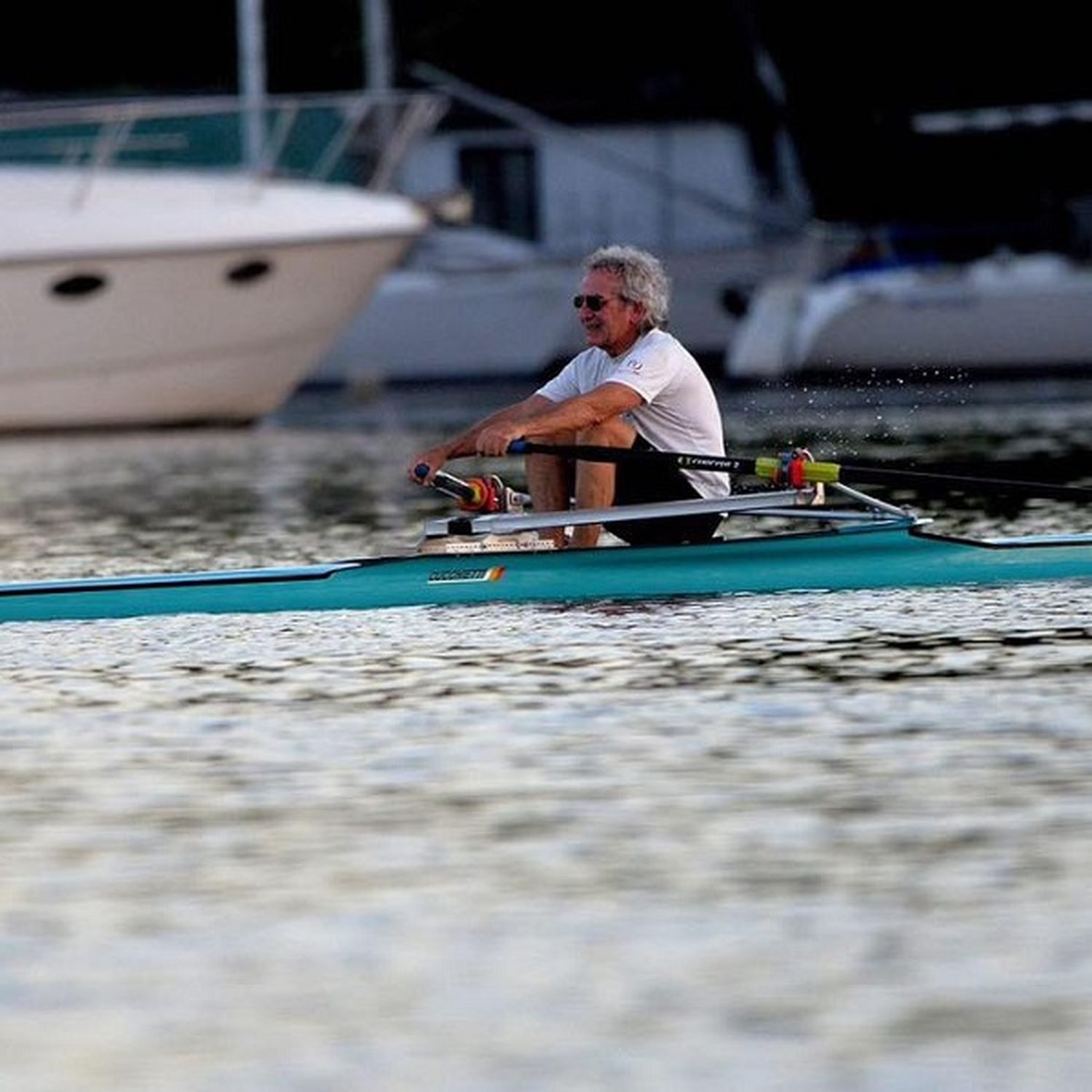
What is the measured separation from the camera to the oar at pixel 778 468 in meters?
11.4

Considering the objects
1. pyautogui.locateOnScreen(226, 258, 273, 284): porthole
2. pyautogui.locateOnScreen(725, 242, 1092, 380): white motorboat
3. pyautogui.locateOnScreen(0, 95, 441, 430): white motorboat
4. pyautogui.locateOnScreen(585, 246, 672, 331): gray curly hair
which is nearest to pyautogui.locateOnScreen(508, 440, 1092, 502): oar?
pyautogui.locateOnScreen(585, 246, 672, 331): gray curly hair

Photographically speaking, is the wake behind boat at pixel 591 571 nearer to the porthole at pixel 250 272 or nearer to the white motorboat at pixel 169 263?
the white motorboat at pixel 169 263

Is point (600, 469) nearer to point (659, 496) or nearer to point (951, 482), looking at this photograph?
point (659, 496)

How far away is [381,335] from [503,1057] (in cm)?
3517

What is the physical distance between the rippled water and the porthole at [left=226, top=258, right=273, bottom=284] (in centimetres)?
1611

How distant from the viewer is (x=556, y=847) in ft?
22.9

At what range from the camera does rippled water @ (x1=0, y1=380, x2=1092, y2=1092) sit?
5379mm

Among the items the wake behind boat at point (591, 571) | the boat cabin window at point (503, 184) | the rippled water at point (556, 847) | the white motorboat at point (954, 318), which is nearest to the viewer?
the rippled water at point (556, 847)

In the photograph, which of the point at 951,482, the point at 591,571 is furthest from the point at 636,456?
the point at 951,482

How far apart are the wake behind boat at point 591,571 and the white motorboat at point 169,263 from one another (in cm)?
1429

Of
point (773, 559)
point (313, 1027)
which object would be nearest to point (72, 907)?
point (313, 1027)

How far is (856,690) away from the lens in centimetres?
936

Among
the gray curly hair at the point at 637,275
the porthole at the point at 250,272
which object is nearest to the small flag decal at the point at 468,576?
the gray curly hair at the point at 637,275

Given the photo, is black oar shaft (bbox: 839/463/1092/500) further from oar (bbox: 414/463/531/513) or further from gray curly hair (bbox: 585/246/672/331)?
oar (bbox: 414/463/531/513)
